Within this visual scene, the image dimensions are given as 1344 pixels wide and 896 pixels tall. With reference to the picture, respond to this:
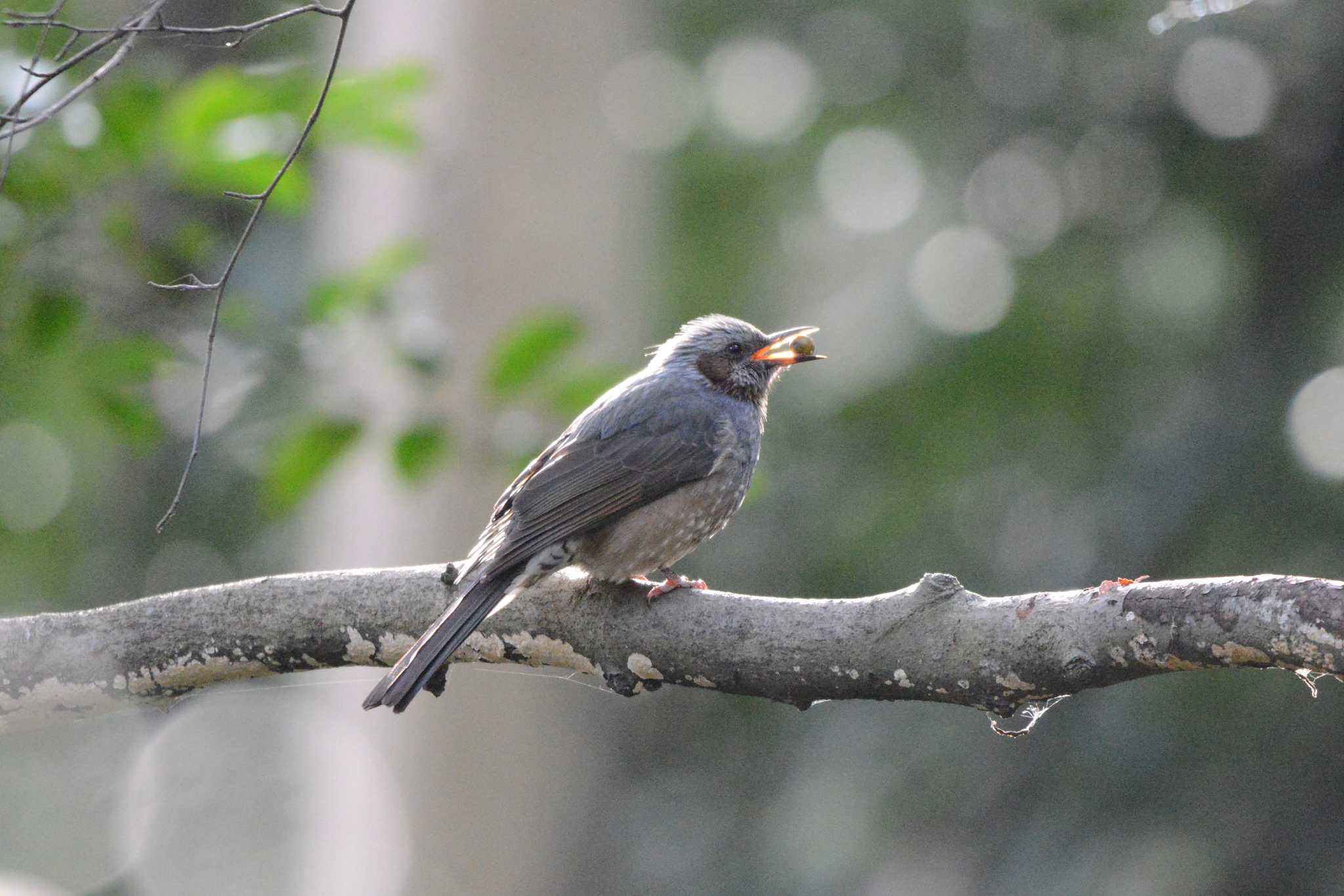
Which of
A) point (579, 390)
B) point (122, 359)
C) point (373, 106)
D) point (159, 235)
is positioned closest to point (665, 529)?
point (579, 390)

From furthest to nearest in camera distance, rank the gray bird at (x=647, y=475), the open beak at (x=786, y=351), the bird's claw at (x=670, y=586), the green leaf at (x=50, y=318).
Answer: the open beak at (x=786, y=351), the green leaf at (x=50, y=318), the gray bird at (x=647, y=475), the bird's claw at (x=670, y=586)

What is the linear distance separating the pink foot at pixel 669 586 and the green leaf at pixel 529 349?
0.89 m

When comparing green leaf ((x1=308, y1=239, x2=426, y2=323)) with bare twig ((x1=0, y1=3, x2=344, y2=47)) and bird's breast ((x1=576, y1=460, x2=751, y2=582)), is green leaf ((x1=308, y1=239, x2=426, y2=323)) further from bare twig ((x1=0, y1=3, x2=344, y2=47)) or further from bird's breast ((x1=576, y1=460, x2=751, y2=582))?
bare twig ((x1=0, y1=3, x2=344, y2=47))

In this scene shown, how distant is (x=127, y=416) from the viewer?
4.51 meters

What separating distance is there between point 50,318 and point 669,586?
7.29ft

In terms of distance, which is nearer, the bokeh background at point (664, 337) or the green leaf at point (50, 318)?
the green leaf at point (50, 318)

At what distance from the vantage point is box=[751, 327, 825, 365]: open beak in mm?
5305

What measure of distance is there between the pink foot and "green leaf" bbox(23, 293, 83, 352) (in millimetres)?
2054

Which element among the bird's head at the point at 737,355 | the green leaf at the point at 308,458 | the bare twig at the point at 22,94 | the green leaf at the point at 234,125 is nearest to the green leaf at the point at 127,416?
the green leaf at the point at 308,458

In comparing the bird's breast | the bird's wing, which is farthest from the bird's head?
the bird's breast

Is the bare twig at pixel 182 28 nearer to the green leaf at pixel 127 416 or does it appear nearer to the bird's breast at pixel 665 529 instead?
the green leaf at pixel 127 416

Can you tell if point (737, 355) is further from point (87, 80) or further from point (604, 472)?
point (87, 80)

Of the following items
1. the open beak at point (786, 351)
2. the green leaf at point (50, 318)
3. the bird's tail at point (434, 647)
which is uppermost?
the green leaf at point (50, 318)

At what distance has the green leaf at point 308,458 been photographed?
4.55m
